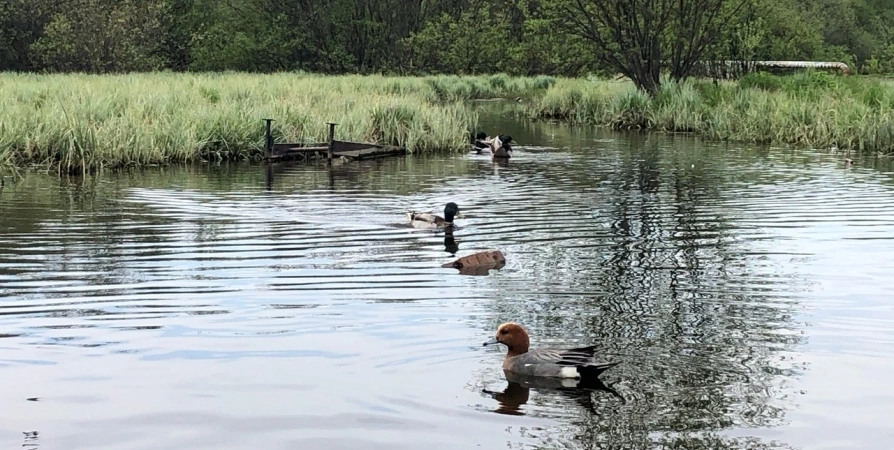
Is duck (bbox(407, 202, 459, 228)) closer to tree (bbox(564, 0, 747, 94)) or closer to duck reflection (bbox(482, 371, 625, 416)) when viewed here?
duck reflection (bbox(482, 371, 625, 416))

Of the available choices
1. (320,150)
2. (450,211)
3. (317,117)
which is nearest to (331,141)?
(320,150)

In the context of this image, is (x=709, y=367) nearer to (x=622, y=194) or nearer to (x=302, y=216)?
(x=302, y=216)

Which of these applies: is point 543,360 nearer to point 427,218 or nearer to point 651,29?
point 427,218

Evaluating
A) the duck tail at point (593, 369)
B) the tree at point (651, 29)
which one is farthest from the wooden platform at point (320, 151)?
the duck tail at point (593, 369)

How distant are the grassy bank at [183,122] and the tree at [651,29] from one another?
27.9 ft

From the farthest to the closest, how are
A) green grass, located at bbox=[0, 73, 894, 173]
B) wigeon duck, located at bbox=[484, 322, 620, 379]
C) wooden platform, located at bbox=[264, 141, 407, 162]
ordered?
1. wooden platform, located at bbox=[264, 141, 407, 162]
2. green grass, located at bbox=[0, 73, 894, 173]
3. wigeon duck, located at bbox=[484, 322, 620, 379]

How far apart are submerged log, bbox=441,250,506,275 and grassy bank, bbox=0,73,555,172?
1002 cm

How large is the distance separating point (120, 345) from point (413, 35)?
6042 centimetres

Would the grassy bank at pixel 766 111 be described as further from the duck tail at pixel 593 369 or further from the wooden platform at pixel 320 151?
the duck tail at pixel 593 369

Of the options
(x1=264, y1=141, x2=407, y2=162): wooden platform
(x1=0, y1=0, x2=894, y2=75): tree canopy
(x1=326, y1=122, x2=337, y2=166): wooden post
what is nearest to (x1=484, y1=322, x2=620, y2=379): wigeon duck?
(x1=326, y1=122, x2=337, y2=166): wooden post

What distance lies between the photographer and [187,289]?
8.84 m

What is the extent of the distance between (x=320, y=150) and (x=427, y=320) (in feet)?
45.6

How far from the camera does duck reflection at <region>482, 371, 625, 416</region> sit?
6059 mm

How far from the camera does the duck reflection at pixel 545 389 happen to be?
606 centimetres
